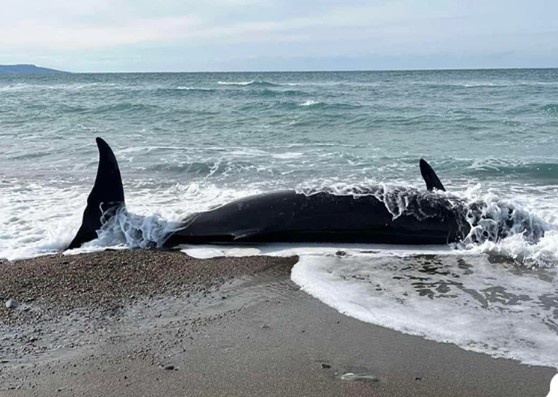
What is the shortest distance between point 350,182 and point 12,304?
294 inches

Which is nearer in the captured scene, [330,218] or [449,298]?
[449,298]

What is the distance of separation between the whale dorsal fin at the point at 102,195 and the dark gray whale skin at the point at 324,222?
943mm

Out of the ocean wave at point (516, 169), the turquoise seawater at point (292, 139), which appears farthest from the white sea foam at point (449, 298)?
the ocean wave at point (516, 169)

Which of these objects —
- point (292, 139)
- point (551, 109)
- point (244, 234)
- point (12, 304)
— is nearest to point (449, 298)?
point (244, 234)

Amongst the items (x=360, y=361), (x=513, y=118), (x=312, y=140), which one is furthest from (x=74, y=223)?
(x=513, y=118)

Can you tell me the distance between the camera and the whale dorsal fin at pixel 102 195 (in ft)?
24.8

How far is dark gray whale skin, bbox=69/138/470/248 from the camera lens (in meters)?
7.42

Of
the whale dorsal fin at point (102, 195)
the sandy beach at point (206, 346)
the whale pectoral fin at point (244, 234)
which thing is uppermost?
the whale dorsal fin at point (102, 195)

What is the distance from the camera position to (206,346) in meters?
4.61

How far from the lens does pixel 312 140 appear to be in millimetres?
19156

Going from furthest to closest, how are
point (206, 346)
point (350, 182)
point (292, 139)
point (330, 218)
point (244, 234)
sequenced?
1. point (292, 139)
2. point (350, 182)
3. point (330, 218)
4. point (244, 234)
5. point (206, 346)

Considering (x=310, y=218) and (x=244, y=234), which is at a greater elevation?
(x=310, y=218)

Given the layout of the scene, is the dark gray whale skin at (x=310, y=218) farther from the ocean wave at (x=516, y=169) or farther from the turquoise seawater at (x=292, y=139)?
the ocean wave at (x=516, y=169)

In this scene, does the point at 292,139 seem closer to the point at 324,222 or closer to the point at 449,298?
the point at 324,222
